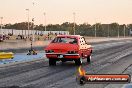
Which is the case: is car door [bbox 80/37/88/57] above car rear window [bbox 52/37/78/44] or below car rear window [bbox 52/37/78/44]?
below

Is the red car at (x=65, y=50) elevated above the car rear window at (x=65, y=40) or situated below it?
below

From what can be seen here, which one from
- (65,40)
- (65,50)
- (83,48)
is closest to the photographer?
(65,50)

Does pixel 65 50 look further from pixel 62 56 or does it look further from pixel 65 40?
pixel 65 40

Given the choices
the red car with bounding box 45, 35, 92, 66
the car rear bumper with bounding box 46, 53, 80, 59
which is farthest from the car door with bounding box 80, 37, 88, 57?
the car rear bumper with bounding box 46, 53, 80, 59

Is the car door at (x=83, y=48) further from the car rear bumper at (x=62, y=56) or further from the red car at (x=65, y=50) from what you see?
the car rear bumper at (x=62, y=56)

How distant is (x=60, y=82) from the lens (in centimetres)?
1388

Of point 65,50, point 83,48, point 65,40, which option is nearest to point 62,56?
point 65,50

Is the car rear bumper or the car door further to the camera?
the car door

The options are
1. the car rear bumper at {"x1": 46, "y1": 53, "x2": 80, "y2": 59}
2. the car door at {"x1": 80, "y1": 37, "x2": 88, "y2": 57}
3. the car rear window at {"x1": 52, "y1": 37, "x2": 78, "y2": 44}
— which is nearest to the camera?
the car rear bumper at {"x1": 46, "y1": 53, "x2": 80, "y2": 59}

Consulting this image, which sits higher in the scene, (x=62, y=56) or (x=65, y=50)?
(x=65, y=50)

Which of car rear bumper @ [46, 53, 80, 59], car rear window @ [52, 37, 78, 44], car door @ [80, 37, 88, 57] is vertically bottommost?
car rear bumper @ [46, 53, 80, 59]

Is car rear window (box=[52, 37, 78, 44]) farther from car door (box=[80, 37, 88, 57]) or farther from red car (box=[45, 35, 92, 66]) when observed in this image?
car door (box=[80, 37, 88, 57])

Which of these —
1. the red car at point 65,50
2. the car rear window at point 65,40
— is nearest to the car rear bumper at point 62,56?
the red car at point 65,50

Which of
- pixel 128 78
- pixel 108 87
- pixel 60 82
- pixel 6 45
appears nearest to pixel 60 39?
pixel 60 82
